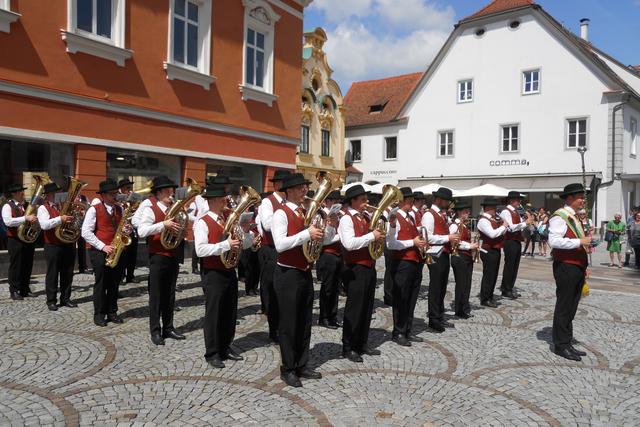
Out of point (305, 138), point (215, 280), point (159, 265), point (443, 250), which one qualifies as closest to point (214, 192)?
point (215, 280)

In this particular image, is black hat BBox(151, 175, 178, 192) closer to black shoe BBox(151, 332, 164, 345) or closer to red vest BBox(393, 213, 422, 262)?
black shoe BBox(151, 332, 164, 345)

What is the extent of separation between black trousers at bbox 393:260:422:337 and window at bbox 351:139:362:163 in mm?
28487

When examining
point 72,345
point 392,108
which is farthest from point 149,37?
point 392,108

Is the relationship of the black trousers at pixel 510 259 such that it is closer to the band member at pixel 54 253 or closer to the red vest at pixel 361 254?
the red vest at pixel 361 254

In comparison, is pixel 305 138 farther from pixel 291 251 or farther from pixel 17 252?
pixel 291 251

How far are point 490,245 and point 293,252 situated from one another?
5.13 m

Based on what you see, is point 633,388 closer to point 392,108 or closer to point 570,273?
point 570,273

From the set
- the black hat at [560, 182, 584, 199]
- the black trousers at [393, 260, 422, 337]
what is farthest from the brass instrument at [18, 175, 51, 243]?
the black hat at [560, 182, 584, 199]

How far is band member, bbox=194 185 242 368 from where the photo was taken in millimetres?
5391

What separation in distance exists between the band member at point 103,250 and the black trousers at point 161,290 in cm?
109

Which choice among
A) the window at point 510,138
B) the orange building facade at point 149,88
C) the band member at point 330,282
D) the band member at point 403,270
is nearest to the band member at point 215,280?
the band member at point 330,282

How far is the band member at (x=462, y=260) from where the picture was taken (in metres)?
7.72

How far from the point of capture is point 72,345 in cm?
605

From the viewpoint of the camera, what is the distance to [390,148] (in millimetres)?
Result: 33281
